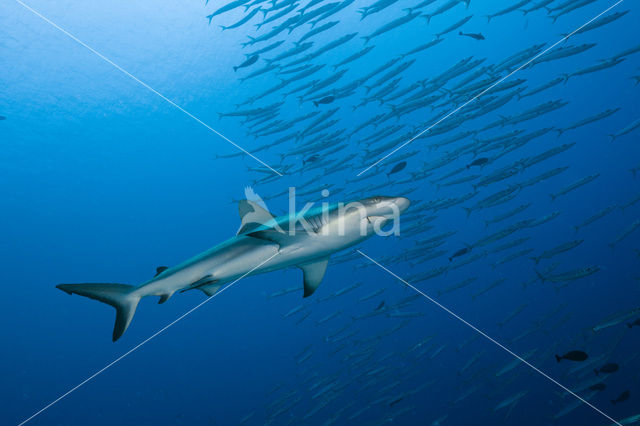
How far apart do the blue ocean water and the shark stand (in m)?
8.70

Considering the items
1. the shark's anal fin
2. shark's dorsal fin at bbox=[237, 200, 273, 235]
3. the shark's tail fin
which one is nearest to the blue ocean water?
the shark's anal fin

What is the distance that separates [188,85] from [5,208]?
29.7 meters

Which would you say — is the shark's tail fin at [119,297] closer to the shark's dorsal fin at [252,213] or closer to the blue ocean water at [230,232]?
the shark's dorsal fin at [252,213]

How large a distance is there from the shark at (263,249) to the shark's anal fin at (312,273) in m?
0.46

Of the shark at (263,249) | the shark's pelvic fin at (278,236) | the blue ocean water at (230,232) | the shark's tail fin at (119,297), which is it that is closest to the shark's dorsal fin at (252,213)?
the shark at (263,249)

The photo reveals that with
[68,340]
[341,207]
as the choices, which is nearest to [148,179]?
[68,340]

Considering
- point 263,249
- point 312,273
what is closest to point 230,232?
point 312,273

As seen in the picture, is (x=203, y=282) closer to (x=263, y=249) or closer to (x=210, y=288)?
(x=210, y=288)

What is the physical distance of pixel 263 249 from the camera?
3121 millimetres

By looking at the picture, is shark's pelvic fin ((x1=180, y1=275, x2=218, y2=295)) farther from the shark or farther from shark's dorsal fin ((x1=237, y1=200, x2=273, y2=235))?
shark's dorsal fin ((x1=237, y1=200, x2=273, y2=235))

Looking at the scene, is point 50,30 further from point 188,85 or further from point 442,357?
point 442,357

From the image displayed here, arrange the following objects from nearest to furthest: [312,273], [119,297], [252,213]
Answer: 1. [119,297]
2. [252,213]
3. [312,273]

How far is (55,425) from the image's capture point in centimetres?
5666

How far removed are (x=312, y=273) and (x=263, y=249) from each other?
871 mm
